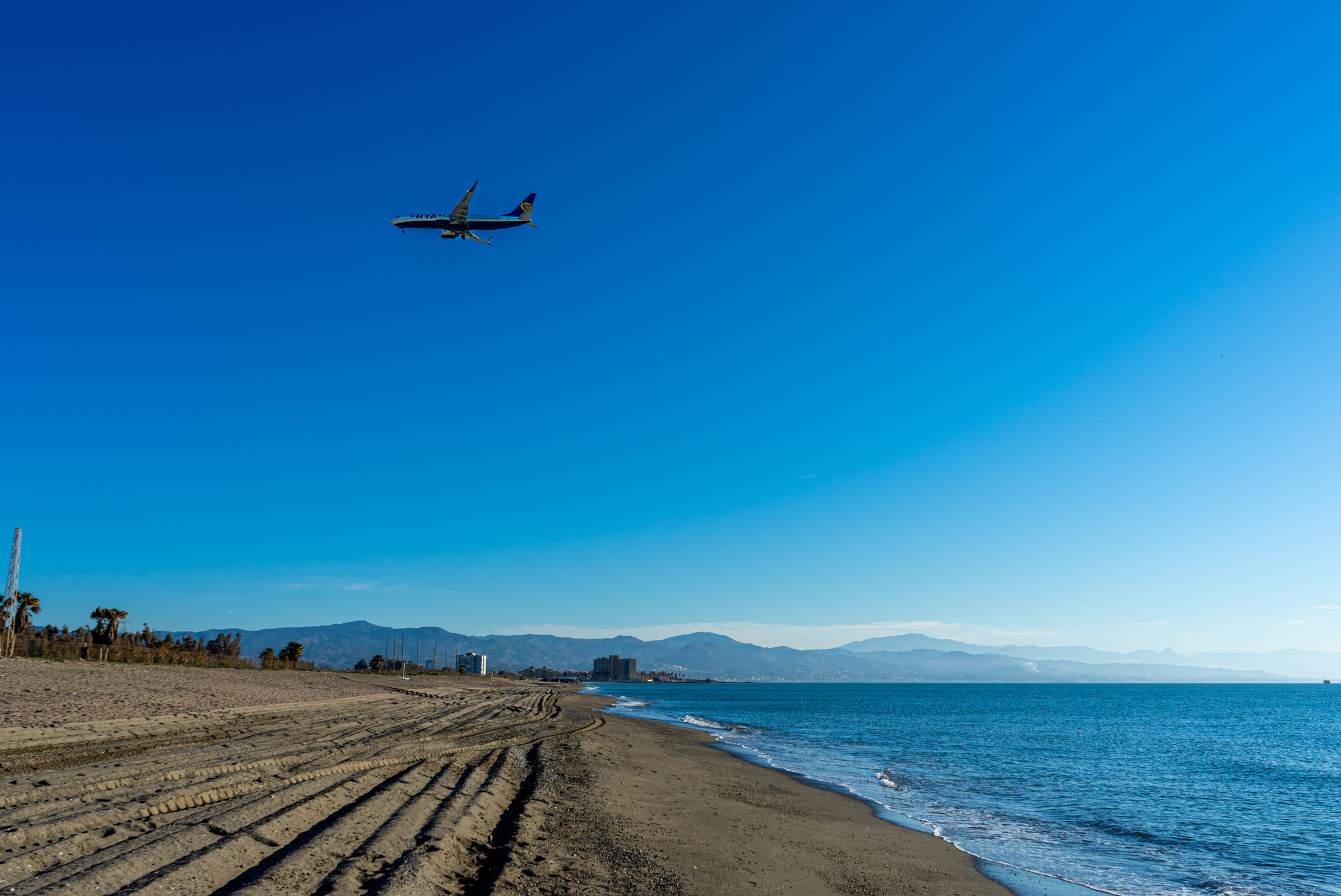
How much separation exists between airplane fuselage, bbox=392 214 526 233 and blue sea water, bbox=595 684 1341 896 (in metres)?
34.4

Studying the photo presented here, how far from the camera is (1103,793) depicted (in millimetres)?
26922

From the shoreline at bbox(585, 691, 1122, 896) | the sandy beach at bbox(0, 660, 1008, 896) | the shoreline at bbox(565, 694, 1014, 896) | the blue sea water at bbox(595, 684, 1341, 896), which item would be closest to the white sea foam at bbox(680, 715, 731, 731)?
the blue sea water at bbox(595, 684, 1341, 896)

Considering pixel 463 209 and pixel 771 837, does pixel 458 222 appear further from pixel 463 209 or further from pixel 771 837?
pixel 771 837

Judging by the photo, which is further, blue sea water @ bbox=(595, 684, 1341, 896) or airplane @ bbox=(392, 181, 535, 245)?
airplane @ bbox=(392, 181, 535, 245)

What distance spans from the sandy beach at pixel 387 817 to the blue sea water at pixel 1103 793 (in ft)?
9.88

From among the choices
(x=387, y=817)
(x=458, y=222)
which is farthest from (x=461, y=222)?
(x=387, y=817)

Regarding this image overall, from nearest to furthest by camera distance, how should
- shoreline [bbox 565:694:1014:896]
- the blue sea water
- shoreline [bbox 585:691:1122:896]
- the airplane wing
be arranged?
shoreline [bbox 565:694:1014:896], shoreline [bbox 585:691:1122:896], the blue sea water, the airplane wing

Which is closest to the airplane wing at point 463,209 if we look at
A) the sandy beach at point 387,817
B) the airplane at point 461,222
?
the airplane at point 461,222

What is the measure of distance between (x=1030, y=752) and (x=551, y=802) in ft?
119

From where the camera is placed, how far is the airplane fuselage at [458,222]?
147ft

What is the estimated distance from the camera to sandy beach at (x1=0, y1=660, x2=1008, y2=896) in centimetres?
851

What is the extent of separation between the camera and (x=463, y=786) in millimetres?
15258

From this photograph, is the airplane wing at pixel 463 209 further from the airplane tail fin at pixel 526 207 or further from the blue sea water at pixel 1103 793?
the blue sea water at pixel 1103 793

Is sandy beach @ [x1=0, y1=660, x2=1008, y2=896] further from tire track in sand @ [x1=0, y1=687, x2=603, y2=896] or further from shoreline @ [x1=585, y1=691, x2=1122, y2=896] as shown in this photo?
shoreline @ [x1=585, y1=691, x2=1122, y2=896]
